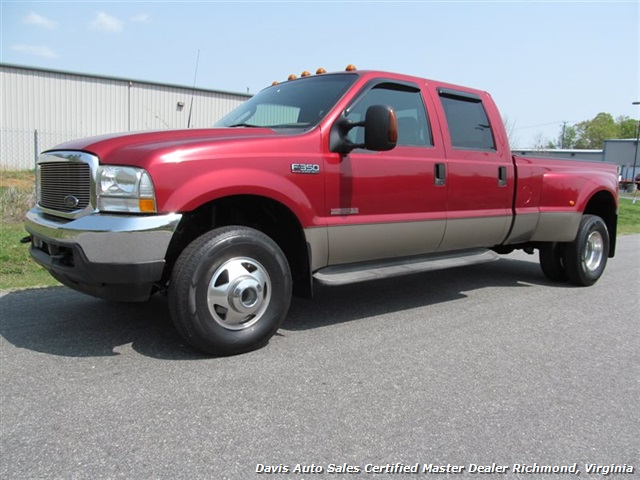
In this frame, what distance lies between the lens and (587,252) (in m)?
6.66

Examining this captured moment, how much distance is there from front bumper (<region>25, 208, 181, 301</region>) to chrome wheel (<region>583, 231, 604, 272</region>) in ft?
16.8

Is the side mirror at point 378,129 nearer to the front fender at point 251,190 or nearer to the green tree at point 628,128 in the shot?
the front fender at point 251,190

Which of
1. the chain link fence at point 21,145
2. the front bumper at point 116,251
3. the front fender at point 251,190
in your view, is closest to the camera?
the front bumper at point 116,251

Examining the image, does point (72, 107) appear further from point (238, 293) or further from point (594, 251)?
point (238, 293)

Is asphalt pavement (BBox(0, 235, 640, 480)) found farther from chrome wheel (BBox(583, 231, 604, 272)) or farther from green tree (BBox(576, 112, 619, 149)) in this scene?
green tree (BBox(576, 112, 619, 149))

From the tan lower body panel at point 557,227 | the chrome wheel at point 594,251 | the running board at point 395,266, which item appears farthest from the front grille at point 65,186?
the chrome wheel at point 594,251

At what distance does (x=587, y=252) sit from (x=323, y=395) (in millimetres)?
4762

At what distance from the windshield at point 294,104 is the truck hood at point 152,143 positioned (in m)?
0.53

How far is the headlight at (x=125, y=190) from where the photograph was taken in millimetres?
3361

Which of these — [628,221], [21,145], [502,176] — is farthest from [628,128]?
[502,176]

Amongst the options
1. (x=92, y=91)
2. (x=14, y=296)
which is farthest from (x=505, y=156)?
(x=92, y=91)

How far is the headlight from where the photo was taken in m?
3.36

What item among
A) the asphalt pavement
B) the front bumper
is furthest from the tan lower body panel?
the front bumper

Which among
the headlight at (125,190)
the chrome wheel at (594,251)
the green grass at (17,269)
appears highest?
the headlight at (125,190)
